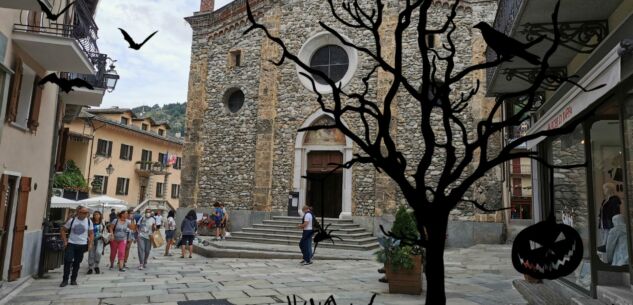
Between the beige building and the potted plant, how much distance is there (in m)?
6.31

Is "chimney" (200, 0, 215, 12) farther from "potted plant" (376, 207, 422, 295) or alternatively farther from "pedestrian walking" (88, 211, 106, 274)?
"potted plant" (376, 207, 422, 295)

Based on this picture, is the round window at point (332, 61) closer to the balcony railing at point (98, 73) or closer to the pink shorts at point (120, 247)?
the balcony railing at point (98, 73)

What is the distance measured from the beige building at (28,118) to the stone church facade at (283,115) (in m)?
8.28

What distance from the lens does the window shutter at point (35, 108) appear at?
346 inches

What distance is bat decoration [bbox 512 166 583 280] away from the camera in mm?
1278

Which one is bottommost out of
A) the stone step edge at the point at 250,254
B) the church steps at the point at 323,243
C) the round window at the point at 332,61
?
the stone step edge at the point at 250,254

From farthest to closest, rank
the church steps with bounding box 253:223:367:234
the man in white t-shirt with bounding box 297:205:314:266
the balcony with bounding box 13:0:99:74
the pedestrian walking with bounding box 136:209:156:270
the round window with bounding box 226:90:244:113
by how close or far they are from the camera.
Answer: the round window with bounding box 226:90:244:113, the church steps with bounding box 253:223:367:234, the man in white t-shirt with bounding box 297:205:314:266, the pedestrian walking with bounding box 136:209:156:270, the balcony with bounding box 13:0:99:74

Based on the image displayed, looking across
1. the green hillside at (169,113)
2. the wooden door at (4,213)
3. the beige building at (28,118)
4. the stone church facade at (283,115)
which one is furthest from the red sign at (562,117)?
the green hillside at (169,113)

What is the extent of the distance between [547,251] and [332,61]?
1690cm

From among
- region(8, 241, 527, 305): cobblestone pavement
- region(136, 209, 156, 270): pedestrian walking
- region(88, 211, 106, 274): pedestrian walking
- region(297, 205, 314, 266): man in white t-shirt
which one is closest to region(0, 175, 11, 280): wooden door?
region(8, 241, 527, 305): cobblestone pavement

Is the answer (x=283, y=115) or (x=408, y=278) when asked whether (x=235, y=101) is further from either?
(x=408, y=278)

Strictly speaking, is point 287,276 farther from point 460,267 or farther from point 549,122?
point 549,122

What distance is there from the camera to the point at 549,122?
18.9ft

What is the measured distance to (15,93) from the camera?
25.5 ft
